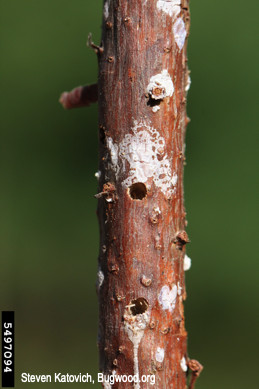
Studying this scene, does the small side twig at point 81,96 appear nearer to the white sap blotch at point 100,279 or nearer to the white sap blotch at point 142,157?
the white sap blotch at point 142,157

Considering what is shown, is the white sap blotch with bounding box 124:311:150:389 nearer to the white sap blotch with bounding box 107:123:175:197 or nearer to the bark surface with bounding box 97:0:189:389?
the bark surface with bounding box 97:0:189:389

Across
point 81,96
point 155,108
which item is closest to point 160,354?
point 155,108

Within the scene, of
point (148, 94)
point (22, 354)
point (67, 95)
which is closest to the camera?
point (148, 94)

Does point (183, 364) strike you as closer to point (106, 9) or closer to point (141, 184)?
point (141, 184)

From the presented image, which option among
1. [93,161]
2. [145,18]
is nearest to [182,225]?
[145,18]

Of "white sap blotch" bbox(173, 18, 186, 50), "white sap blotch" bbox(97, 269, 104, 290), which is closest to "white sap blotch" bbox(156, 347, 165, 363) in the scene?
"white sap blotch" bbox(97, 269, 104, 290)

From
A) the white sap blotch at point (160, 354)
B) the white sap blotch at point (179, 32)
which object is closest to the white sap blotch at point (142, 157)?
the white sap blotch at point (179, 32)

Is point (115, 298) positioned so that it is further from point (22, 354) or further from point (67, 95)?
point (22, 354)

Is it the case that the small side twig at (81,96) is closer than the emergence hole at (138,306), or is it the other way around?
the emergence hole at (138,306)
